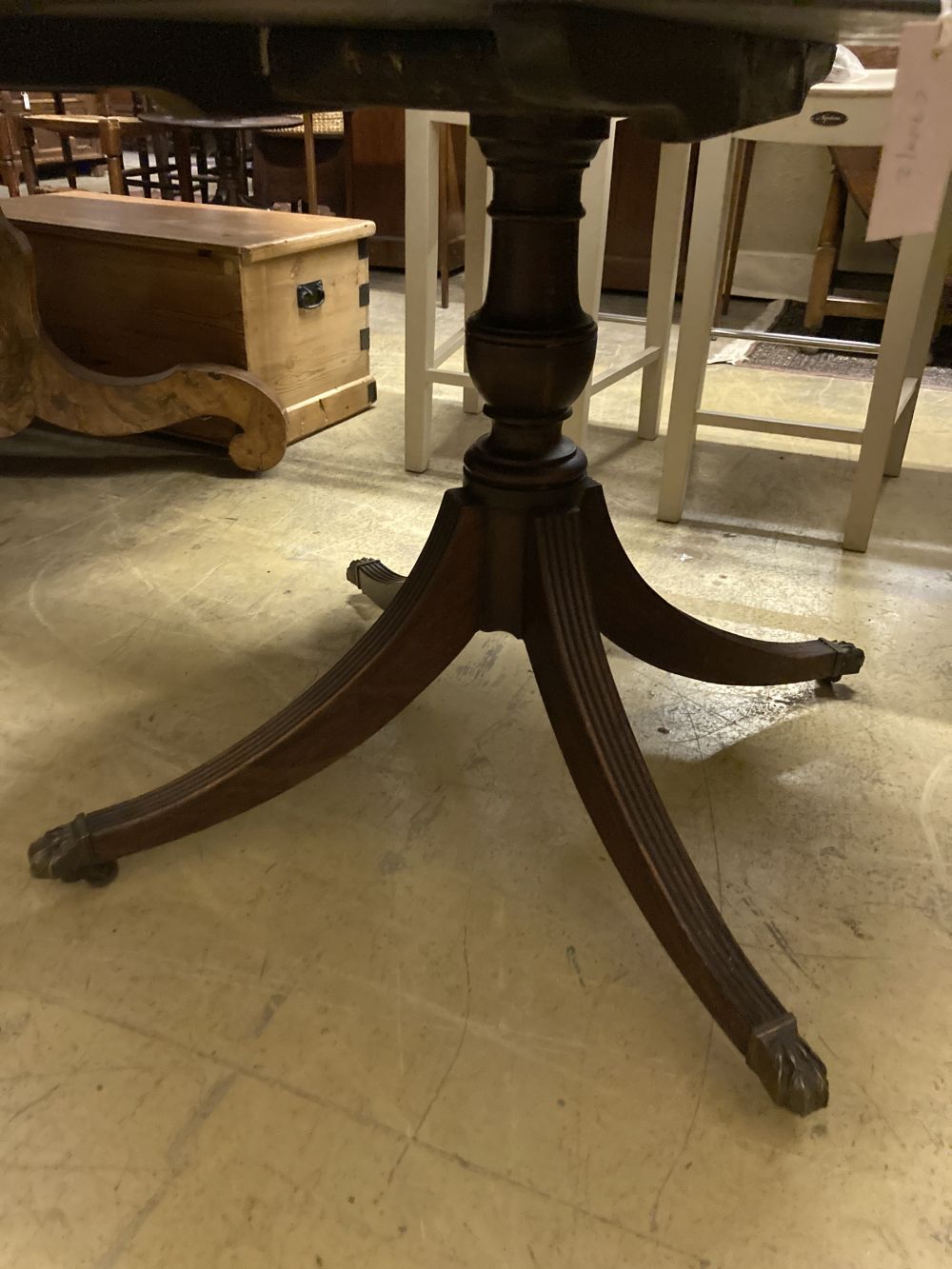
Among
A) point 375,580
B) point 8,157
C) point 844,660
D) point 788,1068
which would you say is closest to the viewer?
point 788,1068

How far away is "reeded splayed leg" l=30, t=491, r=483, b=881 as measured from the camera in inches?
34.8

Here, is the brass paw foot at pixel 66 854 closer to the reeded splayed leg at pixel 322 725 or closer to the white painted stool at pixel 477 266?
the reeded splayed leg at pixel 322 725

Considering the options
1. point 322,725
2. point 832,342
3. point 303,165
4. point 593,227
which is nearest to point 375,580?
point 322,725

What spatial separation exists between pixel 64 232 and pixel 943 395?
6.65ft

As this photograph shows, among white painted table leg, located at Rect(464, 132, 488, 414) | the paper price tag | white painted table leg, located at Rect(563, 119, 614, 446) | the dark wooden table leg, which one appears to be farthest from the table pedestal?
the dark wooden table leg

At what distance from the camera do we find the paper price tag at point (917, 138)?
57 cm

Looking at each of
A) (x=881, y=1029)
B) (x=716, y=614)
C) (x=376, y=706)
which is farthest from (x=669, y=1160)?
(x=716, y=614)

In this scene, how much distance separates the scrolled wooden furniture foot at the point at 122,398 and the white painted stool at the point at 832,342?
71 cm

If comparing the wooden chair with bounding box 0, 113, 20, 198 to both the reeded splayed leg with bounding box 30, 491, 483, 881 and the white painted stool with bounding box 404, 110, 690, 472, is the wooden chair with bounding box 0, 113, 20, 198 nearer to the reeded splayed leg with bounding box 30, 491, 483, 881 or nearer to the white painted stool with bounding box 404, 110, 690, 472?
the white painted stool with bounding box 404, 110, 690, 472

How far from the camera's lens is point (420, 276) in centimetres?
173

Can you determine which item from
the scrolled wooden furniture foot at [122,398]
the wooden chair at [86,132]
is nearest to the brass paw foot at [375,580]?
the scrolled wooden furniture foot at [122,398]

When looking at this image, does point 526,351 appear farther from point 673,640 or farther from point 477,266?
point 477,266

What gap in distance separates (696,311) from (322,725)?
0.99 m

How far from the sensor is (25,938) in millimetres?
841
